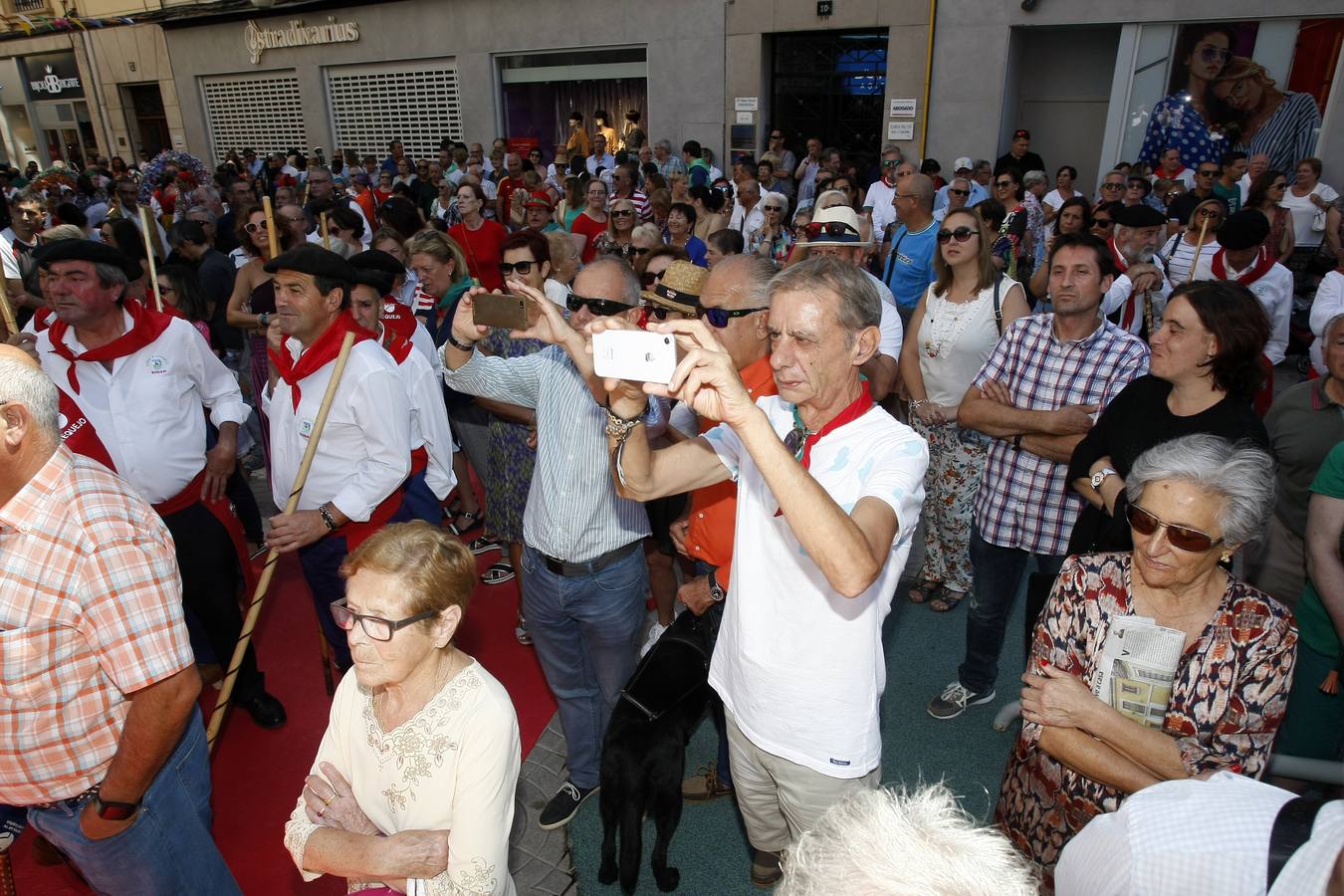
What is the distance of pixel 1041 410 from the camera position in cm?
332

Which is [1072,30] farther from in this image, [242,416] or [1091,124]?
[242,416]

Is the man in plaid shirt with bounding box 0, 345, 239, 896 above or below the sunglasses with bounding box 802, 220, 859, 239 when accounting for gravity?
below

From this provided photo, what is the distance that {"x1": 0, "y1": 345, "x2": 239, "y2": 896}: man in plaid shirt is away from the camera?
6.24ft

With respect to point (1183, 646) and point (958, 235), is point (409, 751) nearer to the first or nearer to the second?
point (1183, 646)

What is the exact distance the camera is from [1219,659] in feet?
6.48

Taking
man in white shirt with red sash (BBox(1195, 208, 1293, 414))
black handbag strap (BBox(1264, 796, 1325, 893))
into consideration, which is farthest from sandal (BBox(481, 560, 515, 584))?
man in white shirt with red sash (BBox(1195, 208, 1293, 414))

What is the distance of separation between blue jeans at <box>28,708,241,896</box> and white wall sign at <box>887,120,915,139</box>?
14250 millimetres

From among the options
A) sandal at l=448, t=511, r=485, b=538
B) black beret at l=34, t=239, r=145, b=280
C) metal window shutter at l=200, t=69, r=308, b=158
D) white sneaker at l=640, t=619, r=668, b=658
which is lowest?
sandal at l=448, t=511, r=485, b=538

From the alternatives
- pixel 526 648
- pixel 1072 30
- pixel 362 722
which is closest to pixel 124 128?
pixel 1072 30

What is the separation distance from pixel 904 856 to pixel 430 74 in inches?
854

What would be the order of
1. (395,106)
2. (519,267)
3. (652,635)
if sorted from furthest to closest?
1. (395,106)
2. (519,267)
3. (652,635)

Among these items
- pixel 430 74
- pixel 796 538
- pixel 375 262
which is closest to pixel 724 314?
pixel 796 538

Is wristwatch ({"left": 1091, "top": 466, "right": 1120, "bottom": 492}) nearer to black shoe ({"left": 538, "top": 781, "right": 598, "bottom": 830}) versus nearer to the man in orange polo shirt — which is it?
the man in orange polo shirt

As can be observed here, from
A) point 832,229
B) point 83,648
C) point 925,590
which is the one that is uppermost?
point 832,229
